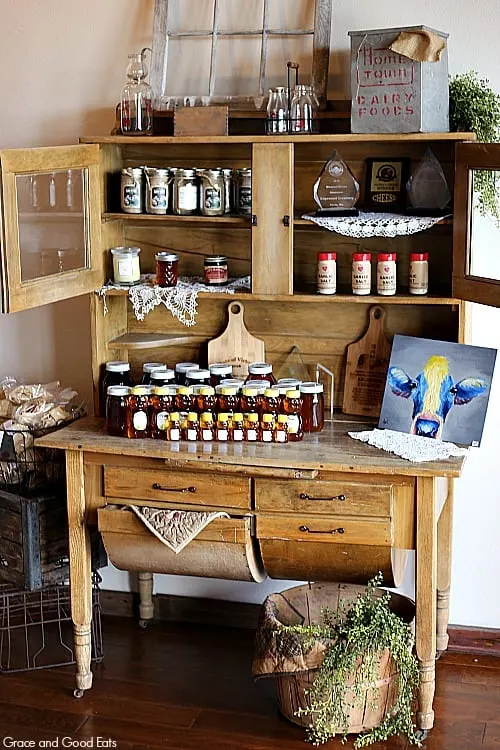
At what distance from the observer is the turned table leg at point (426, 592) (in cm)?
273

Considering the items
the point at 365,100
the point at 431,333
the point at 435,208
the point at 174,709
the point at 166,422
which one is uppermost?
the point at 365,100

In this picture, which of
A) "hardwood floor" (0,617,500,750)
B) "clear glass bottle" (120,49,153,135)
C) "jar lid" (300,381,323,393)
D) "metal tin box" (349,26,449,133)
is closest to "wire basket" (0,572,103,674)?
"hardwood floor" (0,617,500,750)

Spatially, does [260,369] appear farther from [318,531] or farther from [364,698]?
[364,698]

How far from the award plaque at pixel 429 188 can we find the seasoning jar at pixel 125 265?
821 millimetres

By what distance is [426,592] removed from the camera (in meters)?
2.77

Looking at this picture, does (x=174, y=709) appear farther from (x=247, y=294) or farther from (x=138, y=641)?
(x=247, y=294)

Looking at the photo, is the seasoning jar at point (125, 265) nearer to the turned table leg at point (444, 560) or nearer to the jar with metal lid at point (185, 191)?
the jar with metal lid at point (185, 191)

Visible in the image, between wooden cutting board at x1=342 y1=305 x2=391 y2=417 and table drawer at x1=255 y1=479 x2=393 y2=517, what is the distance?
0.44 m

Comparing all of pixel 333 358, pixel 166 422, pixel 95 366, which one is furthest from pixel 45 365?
pixel 333 358

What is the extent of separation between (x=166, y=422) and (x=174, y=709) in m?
0.80

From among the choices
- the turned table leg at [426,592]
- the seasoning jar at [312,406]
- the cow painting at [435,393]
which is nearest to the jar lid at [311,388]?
the seasoning jar at [312,406]

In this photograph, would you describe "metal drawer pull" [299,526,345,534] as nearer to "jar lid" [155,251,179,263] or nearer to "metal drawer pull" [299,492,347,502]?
"metal drawer pull" [299,492,347,502]

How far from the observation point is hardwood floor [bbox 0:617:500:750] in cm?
285

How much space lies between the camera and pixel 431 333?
3.14 metres
